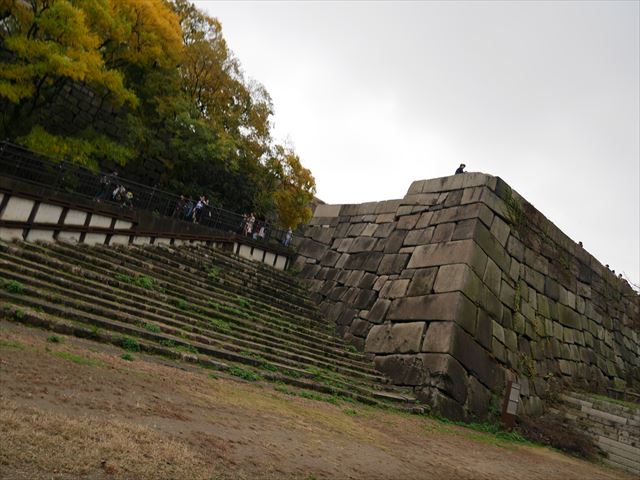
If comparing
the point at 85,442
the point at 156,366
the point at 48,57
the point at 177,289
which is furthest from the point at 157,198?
the point at 85,442

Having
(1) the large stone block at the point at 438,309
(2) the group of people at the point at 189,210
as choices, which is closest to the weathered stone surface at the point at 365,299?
(1) the large stone block at the point at 438,309

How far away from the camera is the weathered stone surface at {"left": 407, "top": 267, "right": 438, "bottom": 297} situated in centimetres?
1062

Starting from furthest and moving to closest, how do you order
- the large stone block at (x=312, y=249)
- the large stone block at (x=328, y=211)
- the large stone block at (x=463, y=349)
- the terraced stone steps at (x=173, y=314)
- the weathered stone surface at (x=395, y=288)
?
the large stone block at (x=328, y=211), the large stone block at (x=312, y=249), the weathered stone surface at (x=395, y=288), the large stone block at (x=463, y=349), the terraced stone steps at (x=173, y=314)

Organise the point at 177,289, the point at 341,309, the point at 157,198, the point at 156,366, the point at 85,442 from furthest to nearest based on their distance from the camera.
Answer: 1. the point at 157,198
2. the point at 341,309
3. the point at 177,289
4. the point at 156,366
5. the point at 85,442

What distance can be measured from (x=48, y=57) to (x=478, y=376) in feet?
45.3

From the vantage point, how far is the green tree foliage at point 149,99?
11406 millimetres

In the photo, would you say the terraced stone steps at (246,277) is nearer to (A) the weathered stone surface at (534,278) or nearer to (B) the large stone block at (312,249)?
(B) the large stone block at (312,249)

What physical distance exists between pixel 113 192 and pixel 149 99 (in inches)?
273

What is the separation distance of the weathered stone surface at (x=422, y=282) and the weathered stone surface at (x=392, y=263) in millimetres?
851

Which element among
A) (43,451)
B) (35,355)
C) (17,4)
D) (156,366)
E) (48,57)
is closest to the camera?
(43,451)

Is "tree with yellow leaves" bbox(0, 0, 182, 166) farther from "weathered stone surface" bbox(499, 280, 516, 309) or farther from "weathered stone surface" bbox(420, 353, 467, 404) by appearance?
"weathered stone surface" bbox(499, 280, 516, 309)

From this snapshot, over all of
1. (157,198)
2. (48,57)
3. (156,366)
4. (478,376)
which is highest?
(48,57)

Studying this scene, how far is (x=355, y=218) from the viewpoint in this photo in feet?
52.4

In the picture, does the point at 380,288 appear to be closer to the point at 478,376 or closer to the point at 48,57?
the point at 478,376
